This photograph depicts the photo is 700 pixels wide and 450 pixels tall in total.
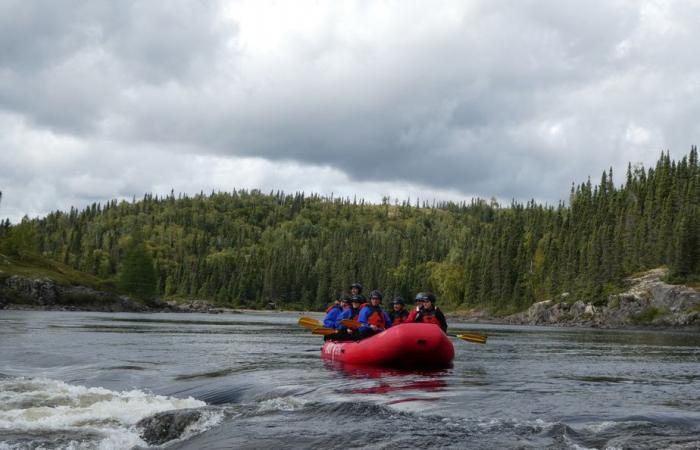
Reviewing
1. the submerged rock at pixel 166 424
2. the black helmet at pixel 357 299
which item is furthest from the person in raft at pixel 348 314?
the submerged rock at pixel 166 424

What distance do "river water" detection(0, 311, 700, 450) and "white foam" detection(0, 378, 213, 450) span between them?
4 cm

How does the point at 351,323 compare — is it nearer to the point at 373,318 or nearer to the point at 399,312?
the point at 373,318

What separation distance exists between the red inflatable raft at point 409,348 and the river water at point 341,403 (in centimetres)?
53

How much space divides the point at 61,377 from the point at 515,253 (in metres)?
163

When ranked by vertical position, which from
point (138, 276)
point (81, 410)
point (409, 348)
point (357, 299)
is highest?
point (138, 276)

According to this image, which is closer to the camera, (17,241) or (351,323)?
(351,323)

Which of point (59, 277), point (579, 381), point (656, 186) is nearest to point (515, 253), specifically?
point (656, 186)

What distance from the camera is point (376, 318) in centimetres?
2866

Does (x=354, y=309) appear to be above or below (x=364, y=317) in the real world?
above

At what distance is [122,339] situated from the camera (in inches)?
1880

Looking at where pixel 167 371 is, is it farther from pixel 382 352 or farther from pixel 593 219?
pixel 593 219

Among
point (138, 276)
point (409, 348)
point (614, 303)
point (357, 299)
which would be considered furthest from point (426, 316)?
point (138, 276)

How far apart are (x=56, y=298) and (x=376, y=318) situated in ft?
363

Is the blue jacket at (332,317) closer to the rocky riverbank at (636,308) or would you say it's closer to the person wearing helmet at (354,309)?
the person wearing helmet at (354,309)
